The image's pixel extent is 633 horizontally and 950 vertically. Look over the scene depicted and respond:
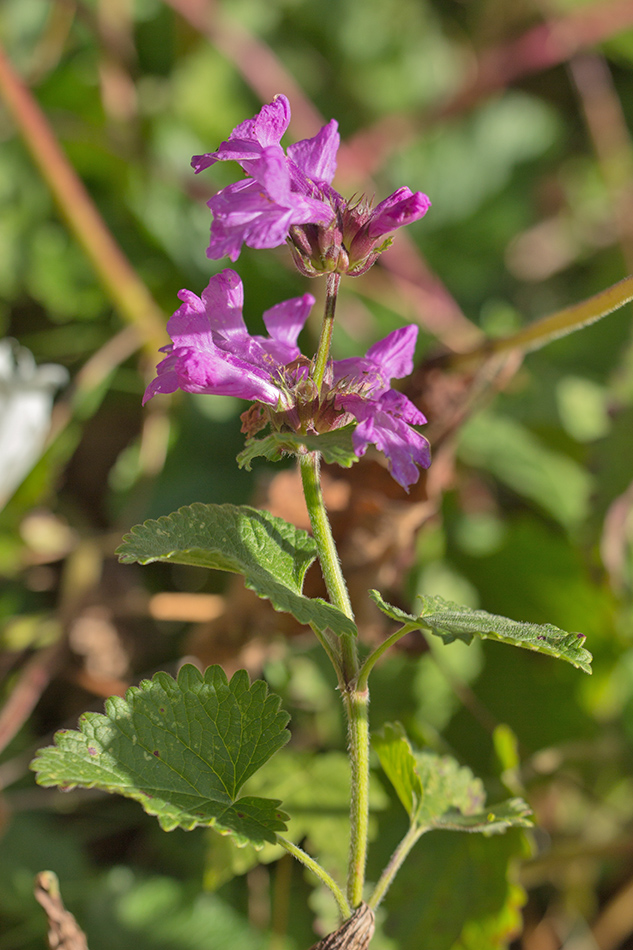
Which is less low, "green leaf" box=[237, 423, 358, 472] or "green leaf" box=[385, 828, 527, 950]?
"green leaf" box=[237, 423, 358, 472]

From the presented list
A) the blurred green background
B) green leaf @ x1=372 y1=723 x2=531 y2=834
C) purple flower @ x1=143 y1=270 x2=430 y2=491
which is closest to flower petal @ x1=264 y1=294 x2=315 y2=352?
purple flower @ x1=143 y1=270 x2=430 y2=491

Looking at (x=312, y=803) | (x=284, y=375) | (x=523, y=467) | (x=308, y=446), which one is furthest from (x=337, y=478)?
(x=308, y=446)

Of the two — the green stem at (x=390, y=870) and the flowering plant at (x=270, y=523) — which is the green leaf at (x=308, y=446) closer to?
the flowering plant at (x=270, y=523)

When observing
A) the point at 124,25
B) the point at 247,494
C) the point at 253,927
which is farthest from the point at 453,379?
the point at 124,25

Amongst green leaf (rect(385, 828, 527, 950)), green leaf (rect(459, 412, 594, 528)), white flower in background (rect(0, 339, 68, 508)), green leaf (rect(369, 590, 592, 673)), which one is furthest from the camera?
green leaf (rect(459, 412, 594, 528))

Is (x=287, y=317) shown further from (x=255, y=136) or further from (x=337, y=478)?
(x=337, y=478)

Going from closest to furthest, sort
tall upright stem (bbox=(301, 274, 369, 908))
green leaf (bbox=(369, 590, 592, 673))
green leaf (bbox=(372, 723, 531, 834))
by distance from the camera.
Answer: green leaf (bbox=(369, 590, 592, 673)) → tall upright stem (bbox=(301, 274, 369, 908)) → green leaf (bbox=(372, 723, 531, 834))

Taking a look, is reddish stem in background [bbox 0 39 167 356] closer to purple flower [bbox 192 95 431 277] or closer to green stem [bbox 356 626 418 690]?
purple flower [bbox 192 95 431 277]
